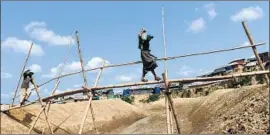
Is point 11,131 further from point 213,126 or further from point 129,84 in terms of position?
point 129,84

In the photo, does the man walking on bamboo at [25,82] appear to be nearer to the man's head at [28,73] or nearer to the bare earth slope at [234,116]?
the man's head at [28,73]

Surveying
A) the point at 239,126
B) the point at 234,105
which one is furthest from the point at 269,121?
the point at 234,105

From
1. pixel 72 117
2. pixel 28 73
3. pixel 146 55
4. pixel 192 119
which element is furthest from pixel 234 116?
pixel 72 117

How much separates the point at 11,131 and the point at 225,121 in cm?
1061

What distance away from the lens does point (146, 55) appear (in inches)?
402

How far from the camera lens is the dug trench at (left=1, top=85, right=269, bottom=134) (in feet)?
49.3

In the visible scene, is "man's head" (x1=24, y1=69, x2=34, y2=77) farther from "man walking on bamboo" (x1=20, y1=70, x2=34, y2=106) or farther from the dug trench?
the dug trench

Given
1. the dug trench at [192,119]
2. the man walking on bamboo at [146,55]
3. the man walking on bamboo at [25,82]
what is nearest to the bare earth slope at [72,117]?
the dug trench at [192,119]

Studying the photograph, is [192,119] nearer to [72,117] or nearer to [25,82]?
[72,117]

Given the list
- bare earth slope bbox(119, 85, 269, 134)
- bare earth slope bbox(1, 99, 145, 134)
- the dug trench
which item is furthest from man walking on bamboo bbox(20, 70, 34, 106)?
bare earth slope bbox(119, 85, 269, 134)

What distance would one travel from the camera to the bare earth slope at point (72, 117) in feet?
58.3

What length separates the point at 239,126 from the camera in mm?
14844

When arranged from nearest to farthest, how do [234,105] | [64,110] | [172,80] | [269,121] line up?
[172,80]
[269,121]
[234,105]
[64,110]

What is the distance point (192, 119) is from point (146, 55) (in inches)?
552
